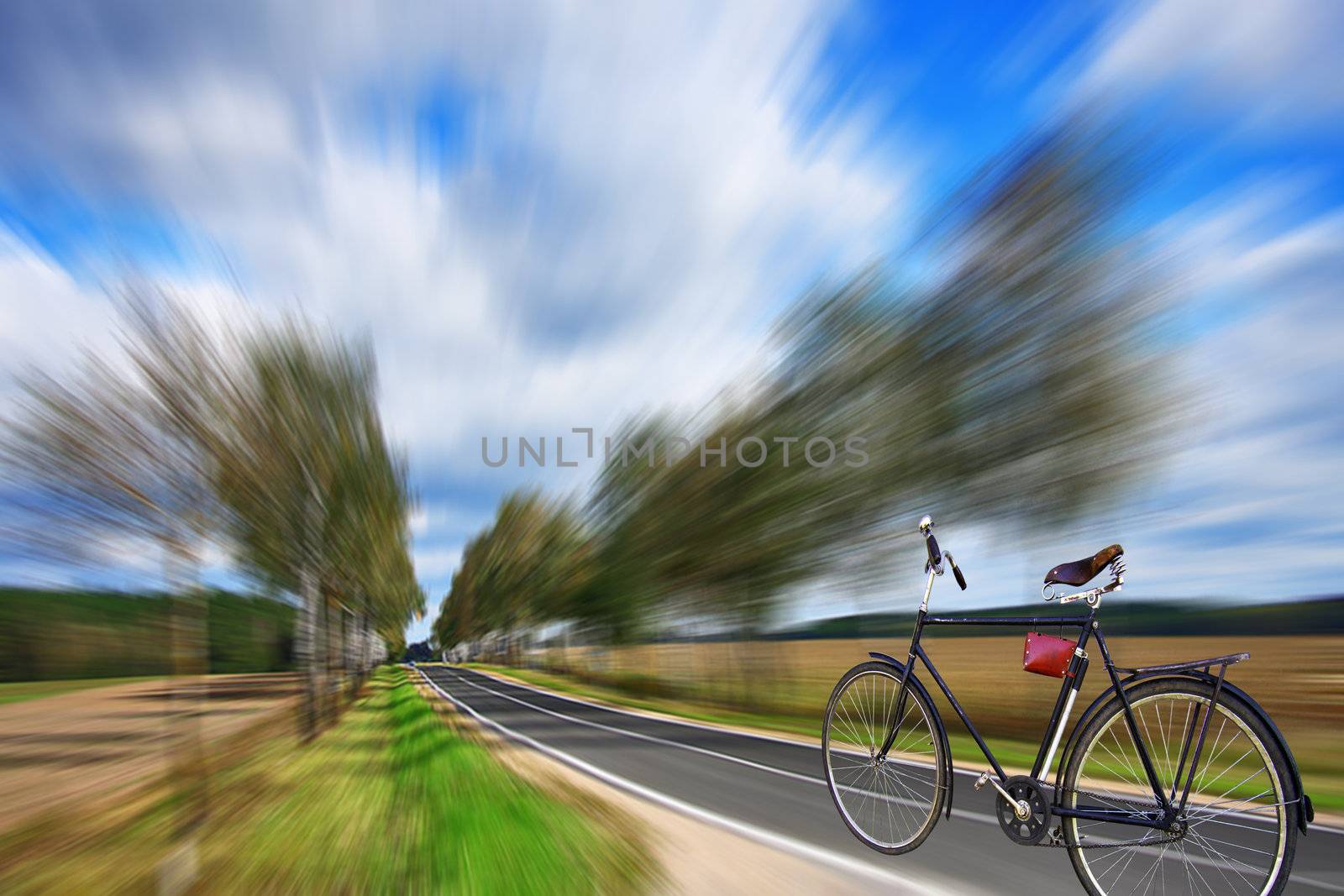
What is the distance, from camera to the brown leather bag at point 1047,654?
392 cm

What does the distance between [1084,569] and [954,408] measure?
515 inches

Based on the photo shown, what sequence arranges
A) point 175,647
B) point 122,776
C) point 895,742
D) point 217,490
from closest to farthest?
1. point 895,742
2. point 175,647
3. point 217,490
4. point 122,776

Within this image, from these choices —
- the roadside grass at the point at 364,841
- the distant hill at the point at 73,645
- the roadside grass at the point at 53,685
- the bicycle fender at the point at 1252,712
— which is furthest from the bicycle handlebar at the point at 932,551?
the roadside grass at the point at 53,685

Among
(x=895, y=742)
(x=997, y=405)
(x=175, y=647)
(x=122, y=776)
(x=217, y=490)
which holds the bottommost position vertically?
(x=122, y=776)

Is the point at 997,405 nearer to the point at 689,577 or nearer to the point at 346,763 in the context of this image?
the point at 346,763

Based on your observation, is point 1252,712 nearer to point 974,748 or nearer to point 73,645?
point 974,748

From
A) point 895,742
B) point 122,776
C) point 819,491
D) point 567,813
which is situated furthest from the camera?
point 819,491

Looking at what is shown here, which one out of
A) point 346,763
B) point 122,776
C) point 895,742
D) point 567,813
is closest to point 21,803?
point 122,776

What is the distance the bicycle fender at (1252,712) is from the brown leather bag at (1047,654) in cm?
22

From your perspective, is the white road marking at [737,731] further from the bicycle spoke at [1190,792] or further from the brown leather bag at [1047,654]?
the brown leather bag at [1047,654]

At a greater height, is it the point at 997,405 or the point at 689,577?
the point at 997,405

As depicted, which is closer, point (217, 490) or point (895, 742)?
point (895, 742)

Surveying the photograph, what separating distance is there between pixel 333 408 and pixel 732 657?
16578 millimetres

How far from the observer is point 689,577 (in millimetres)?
28000
